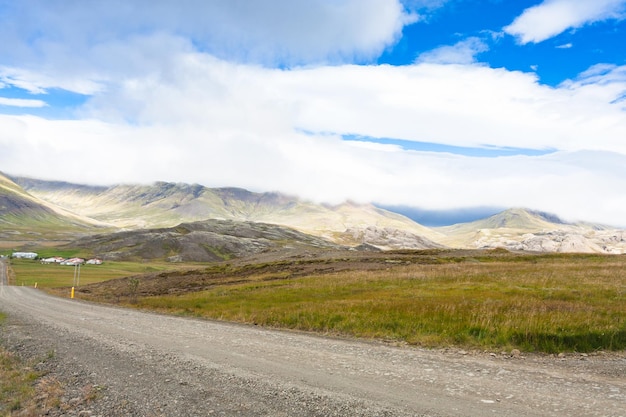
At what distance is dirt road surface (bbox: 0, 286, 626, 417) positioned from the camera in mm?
11281

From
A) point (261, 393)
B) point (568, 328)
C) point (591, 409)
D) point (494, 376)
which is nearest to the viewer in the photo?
point (591, 409)

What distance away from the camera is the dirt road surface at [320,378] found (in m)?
11.3

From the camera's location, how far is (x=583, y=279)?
38.9 m

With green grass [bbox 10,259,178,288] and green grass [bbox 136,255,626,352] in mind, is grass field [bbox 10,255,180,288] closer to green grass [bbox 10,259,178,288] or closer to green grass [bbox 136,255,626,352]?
green grass [bbox 10,259,178,288]

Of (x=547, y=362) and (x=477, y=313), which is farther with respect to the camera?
(x=477, y=313)

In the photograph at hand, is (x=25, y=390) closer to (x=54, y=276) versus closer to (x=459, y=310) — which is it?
(x=459, y=310)

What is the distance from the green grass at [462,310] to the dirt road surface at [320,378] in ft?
6.41

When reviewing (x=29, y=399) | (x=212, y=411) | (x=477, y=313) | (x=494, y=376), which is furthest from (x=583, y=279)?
(x=29, y=399)

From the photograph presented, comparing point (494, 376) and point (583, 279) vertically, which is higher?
point (583, 279)

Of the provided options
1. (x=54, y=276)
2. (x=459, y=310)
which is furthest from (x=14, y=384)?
(x=54, y=276)

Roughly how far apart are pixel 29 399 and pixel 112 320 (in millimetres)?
18210

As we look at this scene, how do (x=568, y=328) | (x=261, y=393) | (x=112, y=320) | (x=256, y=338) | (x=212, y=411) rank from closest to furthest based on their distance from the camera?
(x=212, y=411), (x=261, y=393), (x=568, y=328), (x=256, y=338), (x=112, y=320)

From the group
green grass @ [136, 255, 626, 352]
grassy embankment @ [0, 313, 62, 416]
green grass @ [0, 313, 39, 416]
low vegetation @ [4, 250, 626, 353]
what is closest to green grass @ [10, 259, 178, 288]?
low vegetation @ [4, 250, 626, 353]

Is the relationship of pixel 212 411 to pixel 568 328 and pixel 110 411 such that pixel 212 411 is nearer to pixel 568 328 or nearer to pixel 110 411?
pixel 110 411
